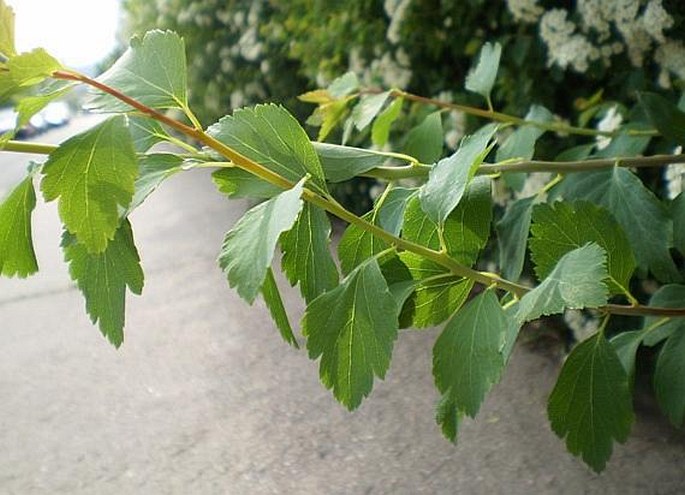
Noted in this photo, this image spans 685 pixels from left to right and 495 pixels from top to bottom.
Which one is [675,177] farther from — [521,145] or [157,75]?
[157,75]

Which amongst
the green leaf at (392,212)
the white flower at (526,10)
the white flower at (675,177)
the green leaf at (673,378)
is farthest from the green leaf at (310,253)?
the white flower at (526,10)

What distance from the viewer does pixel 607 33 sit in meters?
1.05

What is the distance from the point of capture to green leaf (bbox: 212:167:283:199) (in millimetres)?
416

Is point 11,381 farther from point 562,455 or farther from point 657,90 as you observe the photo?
point 657,90

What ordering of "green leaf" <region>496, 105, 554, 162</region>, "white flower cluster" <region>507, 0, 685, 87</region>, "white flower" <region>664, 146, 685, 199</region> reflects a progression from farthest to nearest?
"white flower cluster" <region>507, 0, 685, 87</region>
"white flower" <region>664, 146, 685, 199</region>
"green leaf" <region>496, 105, 554, 162</region>

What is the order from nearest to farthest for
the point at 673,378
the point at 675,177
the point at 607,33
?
the point at 673,378
the point at 675,177
the point at 607,33

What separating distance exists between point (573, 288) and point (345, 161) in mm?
141

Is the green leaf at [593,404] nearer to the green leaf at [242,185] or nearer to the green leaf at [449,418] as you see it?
the green leaf at [449,418]

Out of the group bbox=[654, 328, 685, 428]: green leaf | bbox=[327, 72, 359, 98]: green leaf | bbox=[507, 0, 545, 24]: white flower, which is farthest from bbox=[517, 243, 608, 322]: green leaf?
bbox=[507, 0, 545, 24]: white flower

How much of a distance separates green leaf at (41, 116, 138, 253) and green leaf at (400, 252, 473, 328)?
17 cm

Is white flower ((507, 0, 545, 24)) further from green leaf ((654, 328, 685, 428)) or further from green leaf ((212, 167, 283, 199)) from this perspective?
green leaf ((212, 167, 283, 199))

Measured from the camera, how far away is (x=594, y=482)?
3.11 ft

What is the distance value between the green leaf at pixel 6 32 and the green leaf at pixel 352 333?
185mm

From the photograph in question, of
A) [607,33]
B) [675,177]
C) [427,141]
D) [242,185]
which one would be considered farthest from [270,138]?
[607,33]
